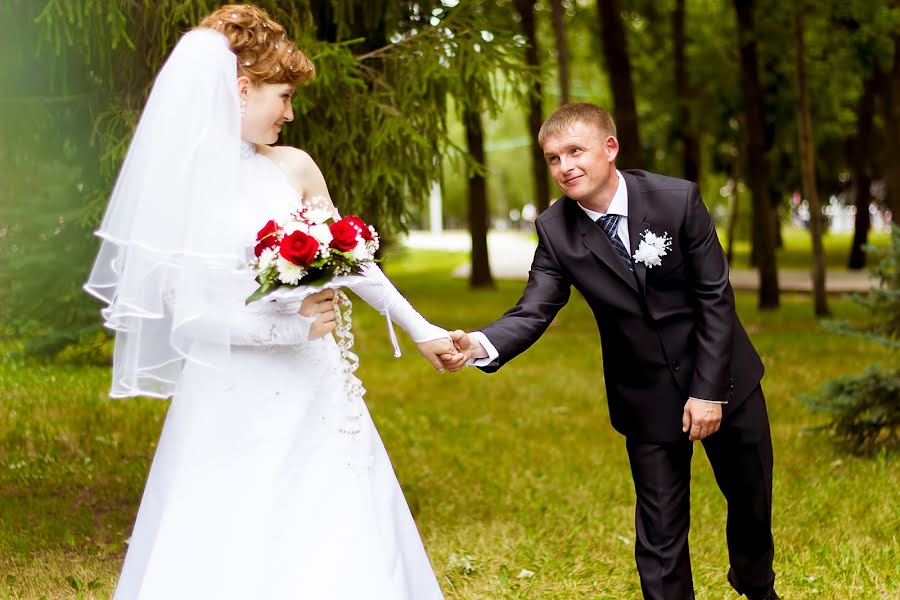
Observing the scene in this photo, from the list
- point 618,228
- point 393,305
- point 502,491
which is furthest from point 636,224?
point 502,491

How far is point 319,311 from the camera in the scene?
381 cm

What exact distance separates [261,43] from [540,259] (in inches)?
60.2

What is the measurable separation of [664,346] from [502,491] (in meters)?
3.55

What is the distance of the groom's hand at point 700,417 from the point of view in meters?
4.24

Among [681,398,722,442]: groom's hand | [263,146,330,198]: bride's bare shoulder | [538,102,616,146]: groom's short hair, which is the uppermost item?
[538,102,616,146]: groom's short hair

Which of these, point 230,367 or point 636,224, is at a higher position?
point 636,224

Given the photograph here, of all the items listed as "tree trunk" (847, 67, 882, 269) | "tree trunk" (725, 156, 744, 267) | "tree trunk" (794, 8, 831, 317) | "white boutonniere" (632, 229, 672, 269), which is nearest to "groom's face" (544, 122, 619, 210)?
"white boutonniere" (632, 229, 672, 269)

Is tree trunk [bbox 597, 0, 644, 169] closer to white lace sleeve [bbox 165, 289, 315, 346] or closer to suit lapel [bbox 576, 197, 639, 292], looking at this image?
suit lapel [bbox 576, 197, 639, 292]

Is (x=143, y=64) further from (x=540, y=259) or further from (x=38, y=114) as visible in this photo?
(x=540, y=259)

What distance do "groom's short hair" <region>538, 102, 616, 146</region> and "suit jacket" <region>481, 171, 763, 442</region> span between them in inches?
11.4

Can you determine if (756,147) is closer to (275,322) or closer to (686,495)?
(686,495)

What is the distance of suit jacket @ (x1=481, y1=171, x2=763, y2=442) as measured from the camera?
169 inches

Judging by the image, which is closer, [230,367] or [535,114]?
[230,367]

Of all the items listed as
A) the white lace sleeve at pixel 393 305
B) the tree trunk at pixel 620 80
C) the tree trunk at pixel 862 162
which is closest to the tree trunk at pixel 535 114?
the tree trunk at pixel 620 80
